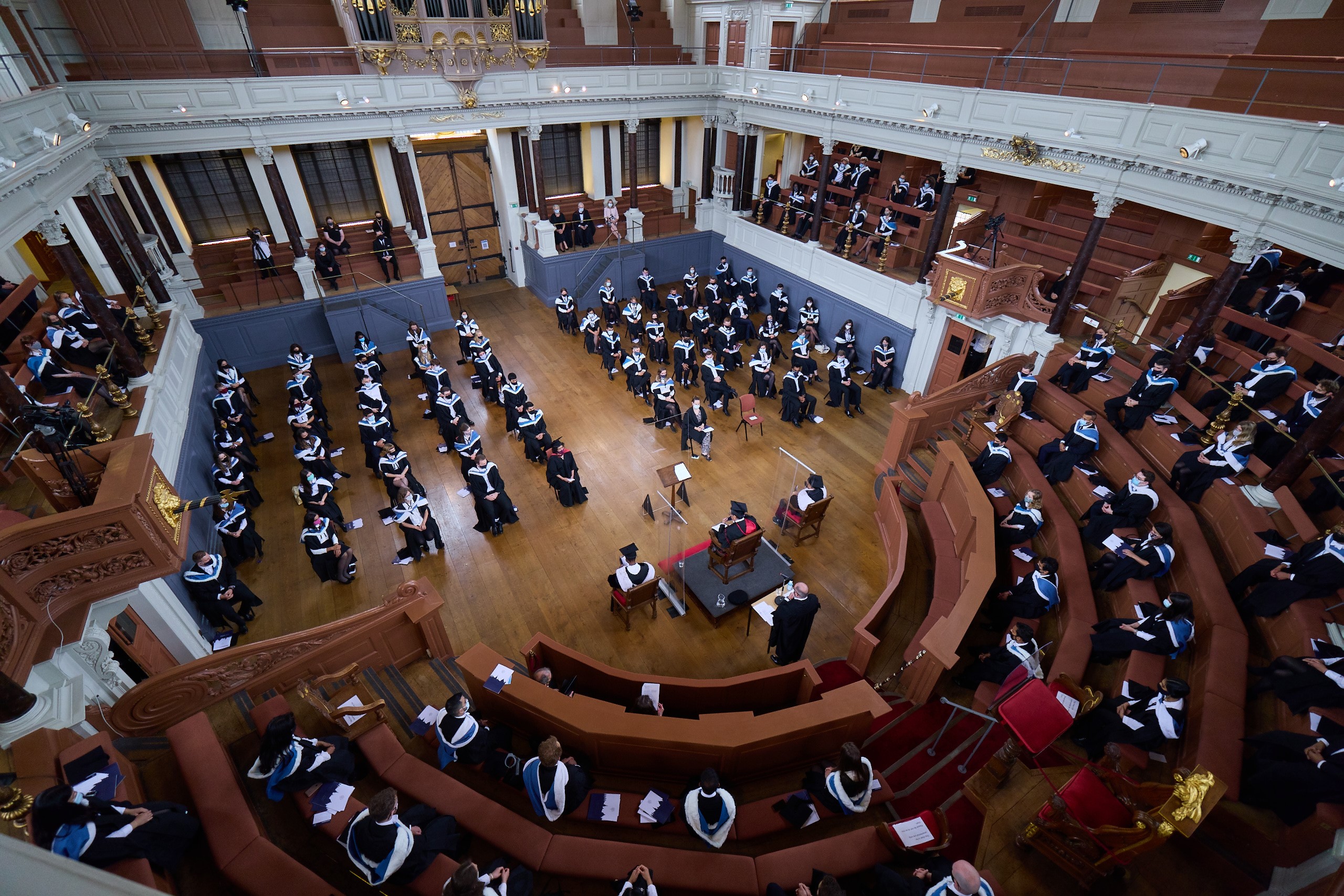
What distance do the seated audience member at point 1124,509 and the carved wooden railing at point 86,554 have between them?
963 centimetres

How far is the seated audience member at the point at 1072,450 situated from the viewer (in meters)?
8.51

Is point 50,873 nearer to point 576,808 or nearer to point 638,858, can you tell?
point 638,858

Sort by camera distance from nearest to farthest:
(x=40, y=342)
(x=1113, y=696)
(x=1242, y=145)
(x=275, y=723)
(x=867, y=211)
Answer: (x=275, y=723)
(x=1113, y=696)
(x=1242, y=145)
(x=40, y=342)
(x=867, y=211)

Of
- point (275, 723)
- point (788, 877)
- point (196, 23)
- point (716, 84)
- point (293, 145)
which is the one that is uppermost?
point (196, 23)

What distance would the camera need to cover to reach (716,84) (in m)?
15.6

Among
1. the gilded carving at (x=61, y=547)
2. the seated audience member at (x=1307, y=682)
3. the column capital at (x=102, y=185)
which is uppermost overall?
the column capital at (x=102, y=185)

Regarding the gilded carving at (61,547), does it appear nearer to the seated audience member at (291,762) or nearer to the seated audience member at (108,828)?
the seated audience member at (108,828)

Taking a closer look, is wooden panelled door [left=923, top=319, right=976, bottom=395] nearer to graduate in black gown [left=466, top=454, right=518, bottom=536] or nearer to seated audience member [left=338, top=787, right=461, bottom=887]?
graduate in black gown [left=466, top=454, right=518, bottom=536]

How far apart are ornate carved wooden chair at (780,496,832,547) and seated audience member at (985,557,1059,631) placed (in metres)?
2.38

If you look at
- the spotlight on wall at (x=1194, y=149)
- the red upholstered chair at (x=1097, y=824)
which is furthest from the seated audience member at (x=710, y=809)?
the spotlight on wall at (x=1194, y=149)

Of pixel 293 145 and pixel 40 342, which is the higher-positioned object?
pixel 293 145

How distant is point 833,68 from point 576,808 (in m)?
14.8

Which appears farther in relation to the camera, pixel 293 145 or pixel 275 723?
pixel 293 145

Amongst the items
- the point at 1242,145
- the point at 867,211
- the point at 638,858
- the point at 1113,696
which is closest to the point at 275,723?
the point at 638,858
